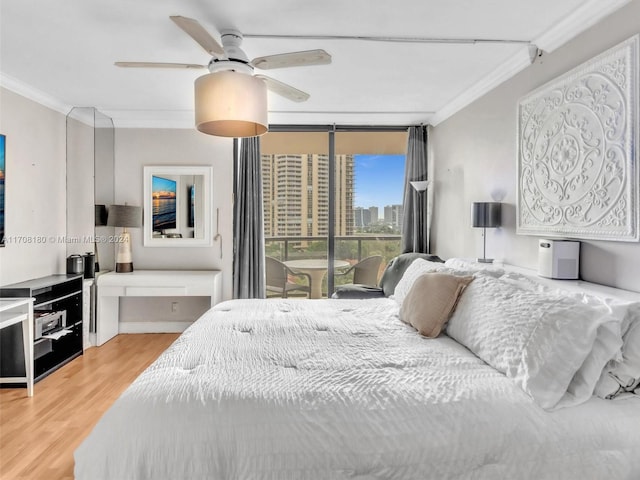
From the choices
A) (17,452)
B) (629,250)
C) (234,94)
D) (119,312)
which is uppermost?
(234,94)

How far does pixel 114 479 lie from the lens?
128 cm

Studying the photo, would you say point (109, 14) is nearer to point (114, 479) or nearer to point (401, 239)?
point (114, 479)

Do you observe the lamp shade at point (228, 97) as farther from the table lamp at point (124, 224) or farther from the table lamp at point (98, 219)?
the table lamp at point (98, 219)

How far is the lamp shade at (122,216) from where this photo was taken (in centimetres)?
437

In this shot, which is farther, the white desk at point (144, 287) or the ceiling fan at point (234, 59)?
the white desk at point (144, 287)

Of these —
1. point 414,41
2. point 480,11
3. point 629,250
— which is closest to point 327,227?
point 414,41

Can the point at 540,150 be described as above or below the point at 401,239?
above

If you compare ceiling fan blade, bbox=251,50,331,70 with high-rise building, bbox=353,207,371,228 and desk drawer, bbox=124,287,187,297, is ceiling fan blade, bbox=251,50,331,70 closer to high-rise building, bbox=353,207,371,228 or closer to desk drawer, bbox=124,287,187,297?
desk drawer, bbox=124,287,187,297

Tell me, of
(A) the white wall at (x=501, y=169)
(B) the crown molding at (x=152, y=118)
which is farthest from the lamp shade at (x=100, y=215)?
(A) the white wall at (x=501, y=169)

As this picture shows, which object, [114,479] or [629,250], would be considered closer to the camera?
[114,479]

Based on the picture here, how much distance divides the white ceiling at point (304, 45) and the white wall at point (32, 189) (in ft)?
0.75

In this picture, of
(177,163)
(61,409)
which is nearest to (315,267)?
(177,163)

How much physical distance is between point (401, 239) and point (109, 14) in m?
3.63

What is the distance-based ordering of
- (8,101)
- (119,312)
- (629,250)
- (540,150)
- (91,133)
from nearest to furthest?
(629,250)
(540,150)
(8,101)
(91,133)
(119,312)
